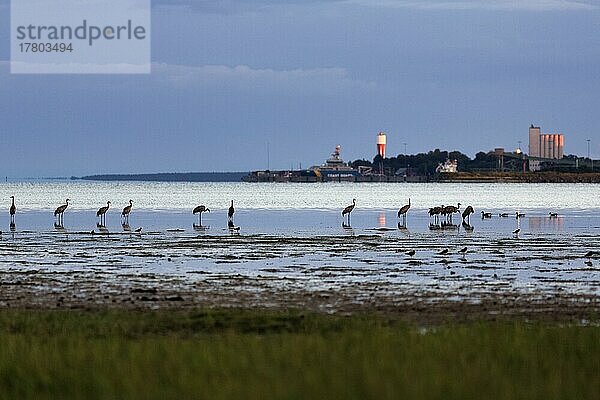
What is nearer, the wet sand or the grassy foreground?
the grassy foreground

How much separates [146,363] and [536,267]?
59.9ft

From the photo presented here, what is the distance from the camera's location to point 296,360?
1274 cm

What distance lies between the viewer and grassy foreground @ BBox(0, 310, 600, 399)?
1095cm

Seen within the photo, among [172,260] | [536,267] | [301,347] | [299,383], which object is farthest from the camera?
[172,260]

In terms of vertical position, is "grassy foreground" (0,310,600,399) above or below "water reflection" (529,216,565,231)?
above

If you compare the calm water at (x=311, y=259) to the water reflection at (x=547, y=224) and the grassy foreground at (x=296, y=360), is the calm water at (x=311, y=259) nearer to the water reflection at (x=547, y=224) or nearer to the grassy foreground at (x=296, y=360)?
the water reflection at (x=547, y=224)

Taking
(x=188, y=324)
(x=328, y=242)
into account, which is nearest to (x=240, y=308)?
(x=188, y=324)

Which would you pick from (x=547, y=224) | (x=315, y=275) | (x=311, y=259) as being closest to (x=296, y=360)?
(x=315, y=275)

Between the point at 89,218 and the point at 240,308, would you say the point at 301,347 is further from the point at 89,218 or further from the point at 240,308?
the point at 89,218

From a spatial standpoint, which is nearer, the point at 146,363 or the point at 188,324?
the point at 146,363

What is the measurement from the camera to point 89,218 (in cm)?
6769

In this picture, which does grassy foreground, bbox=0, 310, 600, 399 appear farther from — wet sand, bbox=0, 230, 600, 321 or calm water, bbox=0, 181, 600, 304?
calm water, bbox=0, 181, 600, 304

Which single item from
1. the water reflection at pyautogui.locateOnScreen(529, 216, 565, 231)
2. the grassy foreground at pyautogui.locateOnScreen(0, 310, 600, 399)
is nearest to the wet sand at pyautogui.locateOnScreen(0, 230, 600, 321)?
the grassy foreground at pyautogui.locateOnScreen(0, 310, 600, 399)

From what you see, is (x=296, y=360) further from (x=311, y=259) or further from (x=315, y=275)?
(x=311, y=259)
